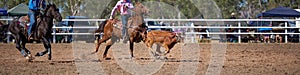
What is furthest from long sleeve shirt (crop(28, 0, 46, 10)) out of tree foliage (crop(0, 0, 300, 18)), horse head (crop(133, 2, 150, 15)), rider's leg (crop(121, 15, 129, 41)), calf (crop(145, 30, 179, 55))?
tree foliage (crop(0, 0, 300, 18))

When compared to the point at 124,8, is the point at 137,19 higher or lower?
lower

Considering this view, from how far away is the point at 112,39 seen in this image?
567 inches

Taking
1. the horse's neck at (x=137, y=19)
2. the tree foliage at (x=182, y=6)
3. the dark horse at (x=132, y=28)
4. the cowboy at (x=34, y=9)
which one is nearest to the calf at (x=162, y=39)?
the dark horse at (x=132, y=28)

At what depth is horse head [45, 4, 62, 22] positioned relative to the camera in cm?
1285

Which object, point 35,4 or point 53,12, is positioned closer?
point 53,12

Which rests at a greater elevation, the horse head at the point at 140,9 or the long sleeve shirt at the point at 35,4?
the long sleeve shirt at the point at 35,4

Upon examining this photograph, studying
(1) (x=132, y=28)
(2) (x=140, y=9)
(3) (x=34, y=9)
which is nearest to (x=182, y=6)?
(1) (x=132, y=28)

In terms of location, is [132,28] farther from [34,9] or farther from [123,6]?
[34,9]

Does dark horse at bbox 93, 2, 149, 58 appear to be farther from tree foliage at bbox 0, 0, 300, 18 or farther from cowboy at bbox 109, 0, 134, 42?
tree foliage at bbox 0, 0, 300, 18

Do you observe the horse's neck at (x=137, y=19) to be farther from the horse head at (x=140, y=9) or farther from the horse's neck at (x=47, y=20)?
the horse's neck at (x=47, y=20)

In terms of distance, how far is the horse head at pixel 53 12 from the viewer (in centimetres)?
1285

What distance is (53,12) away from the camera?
13.0m

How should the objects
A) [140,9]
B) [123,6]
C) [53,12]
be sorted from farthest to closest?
[123,6] → [140,9] → [53,12]

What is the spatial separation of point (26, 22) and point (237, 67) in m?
5.22
